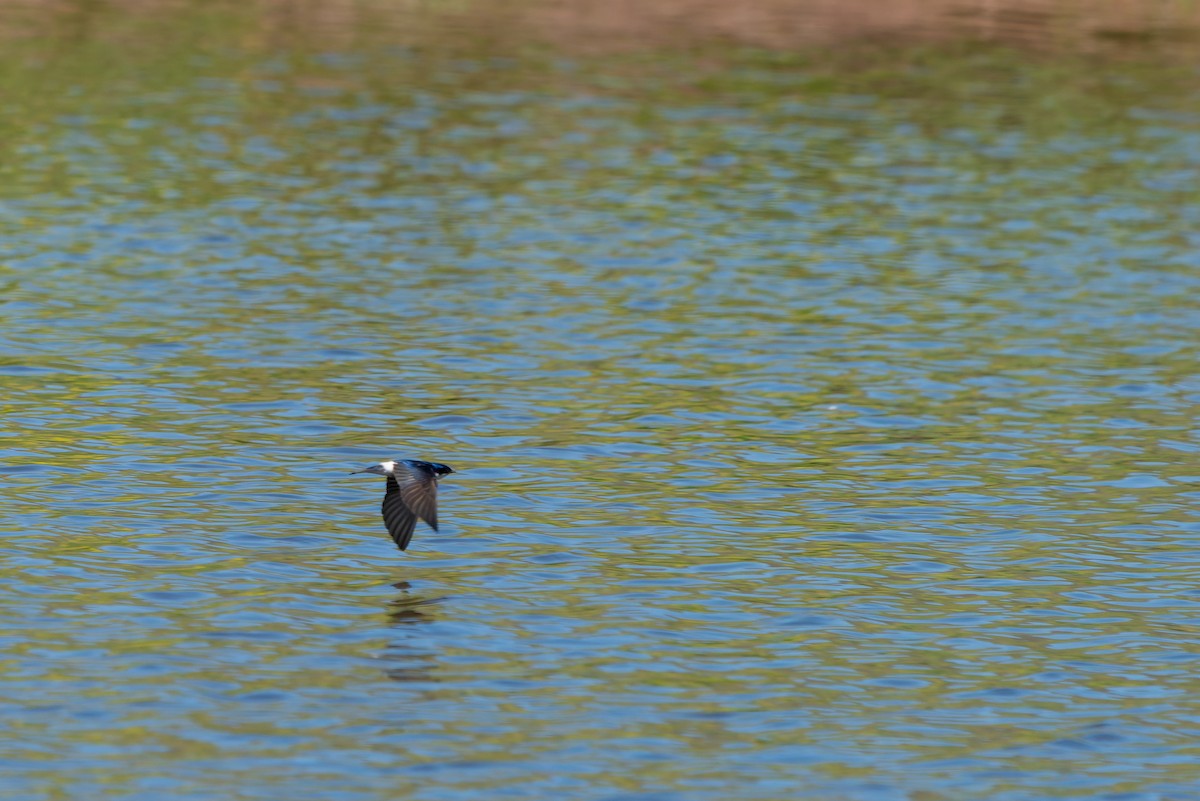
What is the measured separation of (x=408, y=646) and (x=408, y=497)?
1.27 meters

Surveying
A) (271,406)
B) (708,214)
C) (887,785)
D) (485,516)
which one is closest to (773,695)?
(887,785)

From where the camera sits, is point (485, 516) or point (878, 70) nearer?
point (485, 516)

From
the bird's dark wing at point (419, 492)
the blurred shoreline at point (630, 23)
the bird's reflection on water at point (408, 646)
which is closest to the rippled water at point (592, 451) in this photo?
the bird's reflection on water at point (408, 646)

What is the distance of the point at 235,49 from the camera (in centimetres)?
3759

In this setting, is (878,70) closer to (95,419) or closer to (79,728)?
(95,419)

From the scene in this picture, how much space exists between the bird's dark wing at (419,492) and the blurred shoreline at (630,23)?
Result: 26.2m

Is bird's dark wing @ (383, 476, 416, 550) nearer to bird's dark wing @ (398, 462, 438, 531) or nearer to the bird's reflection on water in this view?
bird's dark wing @ (398, 462, 438, 531)

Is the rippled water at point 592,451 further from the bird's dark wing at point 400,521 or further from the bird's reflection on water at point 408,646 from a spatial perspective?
the bird's dark wing at point 400,521

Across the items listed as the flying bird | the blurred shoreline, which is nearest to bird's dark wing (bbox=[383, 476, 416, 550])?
the flying bird

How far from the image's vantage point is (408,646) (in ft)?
40.9

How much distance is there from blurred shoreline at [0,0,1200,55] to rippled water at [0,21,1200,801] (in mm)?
6615

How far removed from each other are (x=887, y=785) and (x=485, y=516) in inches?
215

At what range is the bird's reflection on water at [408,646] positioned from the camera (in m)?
12.0

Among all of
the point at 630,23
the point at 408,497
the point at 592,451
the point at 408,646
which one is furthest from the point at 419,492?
the point at 630,23
